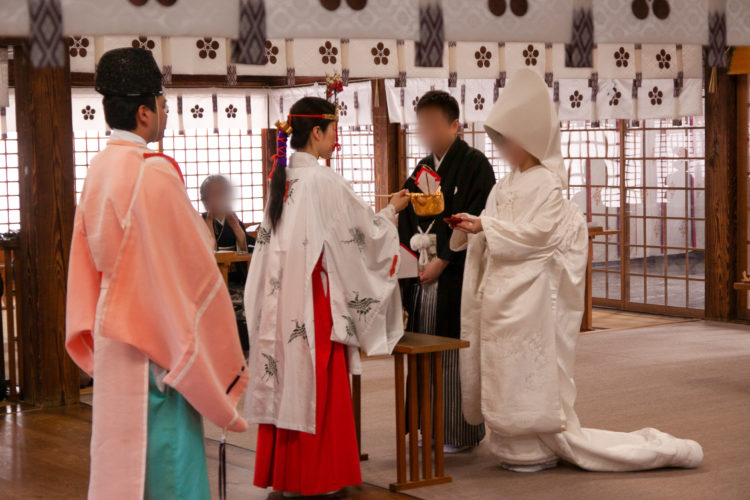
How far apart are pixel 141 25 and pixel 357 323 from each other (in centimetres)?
129

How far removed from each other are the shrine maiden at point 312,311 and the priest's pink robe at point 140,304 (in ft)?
4.10

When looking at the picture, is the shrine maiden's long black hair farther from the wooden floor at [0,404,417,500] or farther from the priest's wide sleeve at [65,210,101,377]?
the priest's wide sleeve at [65,210,101,377]

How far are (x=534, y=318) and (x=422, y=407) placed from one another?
518mm

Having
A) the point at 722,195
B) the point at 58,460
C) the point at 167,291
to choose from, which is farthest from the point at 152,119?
the point at 722,195

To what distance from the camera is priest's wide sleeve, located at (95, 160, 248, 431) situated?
6.93ft

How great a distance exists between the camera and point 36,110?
5035mm

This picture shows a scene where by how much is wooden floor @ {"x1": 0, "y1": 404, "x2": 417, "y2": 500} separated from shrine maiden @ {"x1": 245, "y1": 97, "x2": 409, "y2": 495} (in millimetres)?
172

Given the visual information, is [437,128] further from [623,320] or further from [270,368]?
[623,320]

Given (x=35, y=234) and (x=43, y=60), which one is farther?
(x=35, y=234)

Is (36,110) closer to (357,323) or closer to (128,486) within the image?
(357,323)

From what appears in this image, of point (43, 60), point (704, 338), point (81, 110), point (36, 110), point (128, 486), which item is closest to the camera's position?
point (128, 486)

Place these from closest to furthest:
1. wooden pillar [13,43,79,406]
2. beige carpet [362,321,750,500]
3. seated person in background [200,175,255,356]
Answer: beige carpet [362,321,750,500] → wooden pillar [13,43,79,406] → seated person in background [200,175,255,356]

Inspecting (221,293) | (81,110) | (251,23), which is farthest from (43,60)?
(81,110)

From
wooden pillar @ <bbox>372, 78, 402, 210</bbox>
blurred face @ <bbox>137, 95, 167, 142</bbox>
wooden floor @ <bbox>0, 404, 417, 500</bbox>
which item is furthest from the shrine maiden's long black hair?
wooden pillar @ <bbox>372, 78, 402, 210</bbox>
